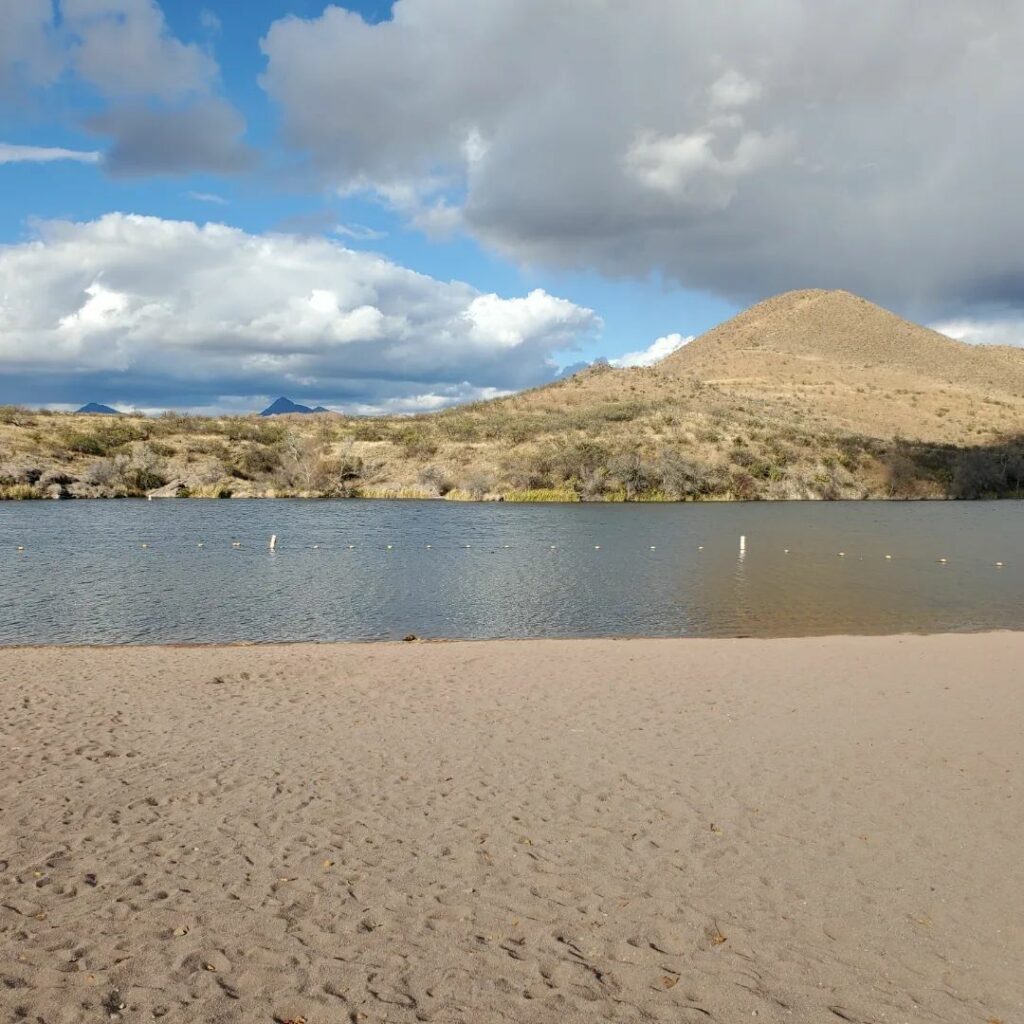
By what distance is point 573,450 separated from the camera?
74.0m

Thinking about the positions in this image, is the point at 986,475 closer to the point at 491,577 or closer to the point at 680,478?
the point at 680,478

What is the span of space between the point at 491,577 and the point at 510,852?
21000mm

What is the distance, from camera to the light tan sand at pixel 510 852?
5574 millimetres

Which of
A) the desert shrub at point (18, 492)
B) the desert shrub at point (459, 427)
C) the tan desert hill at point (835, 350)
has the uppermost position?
the tan desert hill at point (835, 350)

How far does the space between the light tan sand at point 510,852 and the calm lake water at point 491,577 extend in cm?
733

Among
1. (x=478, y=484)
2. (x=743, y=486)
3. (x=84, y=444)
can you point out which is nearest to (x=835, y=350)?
(x=743, y=486)

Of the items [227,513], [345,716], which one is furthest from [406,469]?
[345,716]

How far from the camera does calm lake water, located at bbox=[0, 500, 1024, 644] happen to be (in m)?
20.7

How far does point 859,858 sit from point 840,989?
2099mm

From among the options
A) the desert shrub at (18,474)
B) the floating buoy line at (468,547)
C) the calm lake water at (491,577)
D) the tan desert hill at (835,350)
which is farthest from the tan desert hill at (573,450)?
the floating buoy line at (468,547)

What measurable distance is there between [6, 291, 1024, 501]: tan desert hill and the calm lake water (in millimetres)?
19308

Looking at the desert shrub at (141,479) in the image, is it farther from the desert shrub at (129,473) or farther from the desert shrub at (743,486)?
the desert shrub at (743,486)

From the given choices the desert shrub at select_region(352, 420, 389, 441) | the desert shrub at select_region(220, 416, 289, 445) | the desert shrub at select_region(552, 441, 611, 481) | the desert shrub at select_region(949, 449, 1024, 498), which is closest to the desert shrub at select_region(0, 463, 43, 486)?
the desert shrub at select_region(220, 416, 289, 445)

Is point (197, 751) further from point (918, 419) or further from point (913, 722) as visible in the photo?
point (918, 419)
